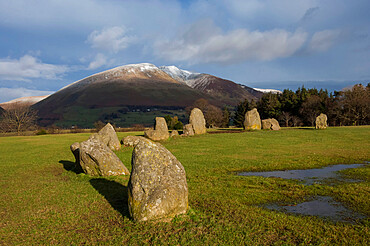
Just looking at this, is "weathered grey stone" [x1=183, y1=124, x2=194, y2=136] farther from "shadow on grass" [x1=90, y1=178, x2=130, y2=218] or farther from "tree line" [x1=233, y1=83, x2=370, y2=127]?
"tree line" [x1=233, y1=83, x2=370, y2=127]

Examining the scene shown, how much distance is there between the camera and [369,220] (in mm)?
7266

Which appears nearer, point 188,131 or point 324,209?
point 324,209

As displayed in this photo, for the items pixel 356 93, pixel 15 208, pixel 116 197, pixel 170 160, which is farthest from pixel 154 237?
pixel 356 93

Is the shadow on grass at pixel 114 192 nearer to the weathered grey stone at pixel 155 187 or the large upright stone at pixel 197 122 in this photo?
the weathered grey stone at pixel 155 187

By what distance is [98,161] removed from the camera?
41.5 feet

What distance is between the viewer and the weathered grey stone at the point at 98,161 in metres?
12.7

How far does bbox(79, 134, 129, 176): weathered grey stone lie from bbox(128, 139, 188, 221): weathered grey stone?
5743 mm

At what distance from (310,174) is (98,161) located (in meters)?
10.6

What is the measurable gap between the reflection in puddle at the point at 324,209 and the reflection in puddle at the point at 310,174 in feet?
8.85

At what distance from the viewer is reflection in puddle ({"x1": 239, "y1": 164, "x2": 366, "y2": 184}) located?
1202 cm

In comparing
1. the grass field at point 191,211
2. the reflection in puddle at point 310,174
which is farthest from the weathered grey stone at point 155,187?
the reflection in puddle at point 310,174

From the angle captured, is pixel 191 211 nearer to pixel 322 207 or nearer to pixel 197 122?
pixel 322 207

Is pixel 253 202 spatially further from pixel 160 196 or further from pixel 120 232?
pixel 120 232

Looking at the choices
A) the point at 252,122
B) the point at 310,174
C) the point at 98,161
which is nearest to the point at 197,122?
the point at 252,122
